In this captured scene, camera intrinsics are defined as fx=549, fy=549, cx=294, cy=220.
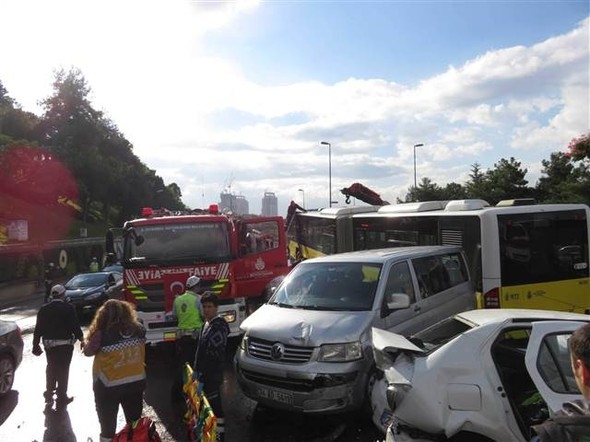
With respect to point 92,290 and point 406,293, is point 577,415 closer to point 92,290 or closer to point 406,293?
point 406,293

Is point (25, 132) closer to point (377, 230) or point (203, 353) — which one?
point (377, 230)

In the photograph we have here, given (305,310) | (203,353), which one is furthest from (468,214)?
(203,353)

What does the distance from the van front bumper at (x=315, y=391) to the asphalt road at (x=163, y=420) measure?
0.37 metres

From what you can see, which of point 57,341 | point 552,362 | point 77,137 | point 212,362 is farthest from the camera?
point 77,137

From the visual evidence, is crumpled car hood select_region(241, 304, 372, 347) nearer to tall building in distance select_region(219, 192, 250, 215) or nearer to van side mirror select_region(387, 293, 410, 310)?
van side mirror select_region(387, 293, 410, 310)

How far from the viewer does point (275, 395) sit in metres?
6.05

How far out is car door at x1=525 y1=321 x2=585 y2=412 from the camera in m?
3.69

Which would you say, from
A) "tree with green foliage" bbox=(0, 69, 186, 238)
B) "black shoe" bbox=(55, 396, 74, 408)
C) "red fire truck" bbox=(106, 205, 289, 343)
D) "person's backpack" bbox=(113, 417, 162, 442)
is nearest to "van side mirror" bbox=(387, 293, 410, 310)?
"person's backpack" bbox=(113, 417, 162, 442)

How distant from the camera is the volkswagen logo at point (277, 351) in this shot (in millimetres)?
6097

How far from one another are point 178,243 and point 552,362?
755cm

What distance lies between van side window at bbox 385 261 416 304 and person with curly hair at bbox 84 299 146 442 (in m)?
3.12

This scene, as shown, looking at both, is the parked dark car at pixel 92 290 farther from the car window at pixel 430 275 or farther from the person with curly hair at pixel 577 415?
the person with curly hair at pixel 577 415

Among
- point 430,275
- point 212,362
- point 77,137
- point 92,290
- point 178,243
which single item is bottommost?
point 92,290

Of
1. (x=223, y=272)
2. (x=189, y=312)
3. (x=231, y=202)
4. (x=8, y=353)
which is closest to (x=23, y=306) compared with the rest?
(x=231, y=202)
